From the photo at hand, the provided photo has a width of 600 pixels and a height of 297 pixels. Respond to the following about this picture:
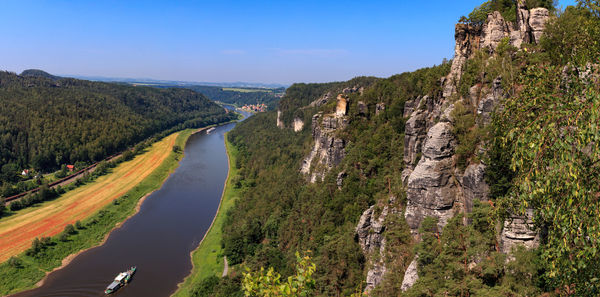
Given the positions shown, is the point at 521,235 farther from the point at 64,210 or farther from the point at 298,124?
the point at 298,124

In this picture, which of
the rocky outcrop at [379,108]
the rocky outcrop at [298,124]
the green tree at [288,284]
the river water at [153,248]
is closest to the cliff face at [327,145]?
the rocky outcrop at [379,108]

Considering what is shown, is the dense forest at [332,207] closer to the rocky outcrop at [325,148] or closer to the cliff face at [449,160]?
the rocky outcrop at [325,148]

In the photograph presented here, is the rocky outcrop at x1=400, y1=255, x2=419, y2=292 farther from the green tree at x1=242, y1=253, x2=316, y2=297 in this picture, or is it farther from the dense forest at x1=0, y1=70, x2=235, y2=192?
the dense forest at x1=0, y1=70, x2=235, y2=192

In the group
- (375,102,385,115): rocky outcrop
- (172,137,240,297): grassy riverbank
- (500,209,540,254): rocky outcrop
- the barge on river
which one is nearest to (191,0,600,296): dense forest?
(500,209,540,254): rocky outcrop

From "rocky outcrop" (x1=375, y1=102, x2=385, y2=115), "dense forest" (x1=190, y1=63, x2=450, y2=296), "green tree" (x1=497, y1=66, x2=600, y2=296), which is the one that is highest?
"rocky outcrop" (x1=375, y1=102, x2=385, y2=115)

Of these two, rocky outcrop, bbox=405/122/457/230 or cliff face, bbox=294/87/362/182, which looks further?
cliff face, bbox=294/87/362/182

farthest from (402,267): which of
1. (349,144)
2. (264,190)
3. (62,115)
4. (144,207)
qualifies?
(62,115)

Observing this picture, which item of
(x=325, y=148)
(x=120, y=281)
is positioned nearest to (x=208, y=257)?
(x=120, y=281)
